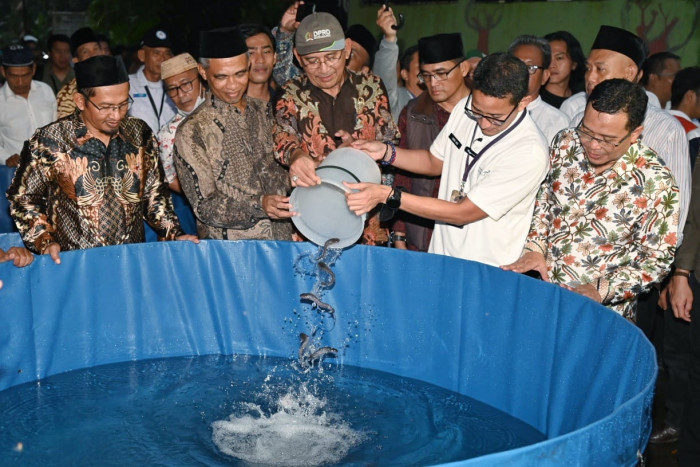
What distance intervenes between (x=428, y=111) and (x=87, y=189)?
5.97 ft

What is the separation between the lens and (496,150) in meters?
3.62

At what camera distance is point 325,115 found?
13.9 ft

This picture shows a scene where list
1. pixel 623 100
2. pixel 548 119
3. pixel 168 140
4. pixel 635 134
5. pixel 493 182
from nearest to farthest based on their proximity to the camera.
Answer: pixel 623 100, pixel 635 134, pixel 493 182, pixel 548 119, pixel 168 140

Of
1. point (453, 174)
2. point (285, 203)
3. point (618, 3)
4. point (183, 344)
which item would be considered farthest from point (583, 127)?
point (618, 3)

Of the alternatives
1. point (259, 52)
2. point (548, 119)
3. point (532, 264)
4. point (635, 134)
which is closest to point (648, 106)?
point (548, 119)

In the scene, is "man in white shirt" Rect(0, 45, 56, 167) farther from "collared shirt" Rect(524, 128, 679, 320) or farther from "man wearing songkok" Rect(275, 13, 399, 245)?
"collared shirt" Rect(524, 128, 679, 320)

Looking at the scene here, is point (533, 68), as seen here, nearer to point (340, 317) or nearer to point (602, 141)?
point (602, 141)

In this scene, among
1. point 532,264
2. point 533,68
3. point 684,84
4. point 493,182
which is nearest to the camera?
point 493,182

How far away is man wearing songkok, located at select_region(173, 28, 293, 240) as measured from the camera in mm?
4031

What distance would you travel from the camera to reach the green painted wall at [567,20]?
746 cm

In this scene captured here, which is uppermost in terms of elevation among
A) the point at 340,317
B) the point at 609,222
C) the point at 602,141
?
the point at 602,141

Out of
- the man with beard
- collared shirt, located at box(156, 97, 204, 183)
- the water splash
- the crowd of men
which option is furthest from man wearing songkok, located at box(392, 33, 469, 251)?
collared shirt, located at box(156, 97, 204, 183)

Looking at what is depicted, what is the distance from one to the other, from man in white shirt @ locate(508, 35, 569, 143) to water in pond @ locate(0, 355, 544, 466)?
5.11 feet

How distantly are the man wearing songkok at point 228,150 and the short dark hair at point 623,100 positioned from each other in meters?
1.45
